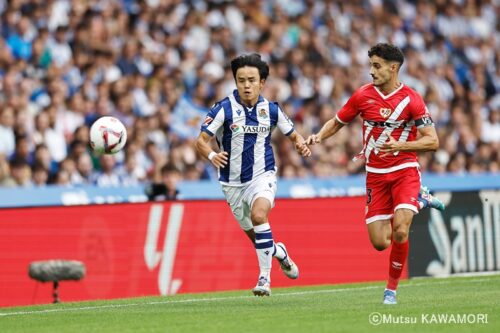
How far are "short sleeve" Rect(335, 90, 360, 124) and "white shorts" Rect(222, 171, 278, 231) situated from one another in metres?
1.00

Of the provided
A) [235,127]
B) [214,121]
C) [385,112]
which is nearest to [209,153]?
[214,121]

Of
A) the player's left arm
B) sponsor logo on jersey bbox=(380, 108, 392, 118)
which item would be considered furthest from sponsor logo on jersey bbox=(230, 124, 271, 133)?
the player's left arm

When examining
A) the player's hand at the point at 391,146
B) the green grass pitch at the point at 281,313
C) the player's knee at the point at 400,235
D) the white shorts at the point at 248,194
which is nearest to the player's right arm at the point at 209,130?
the white shorts at the point at 248,194

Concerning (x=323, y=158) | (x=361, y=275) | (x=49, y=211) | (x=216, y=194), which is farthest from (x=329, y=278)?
(x=323, y=158)

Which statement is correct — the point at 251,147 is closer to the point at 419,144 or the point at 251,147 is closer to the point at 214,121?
the point at 214,121

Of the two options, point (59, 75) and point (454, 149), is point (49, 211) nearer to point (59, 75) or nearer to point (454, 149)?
point (59, 75)

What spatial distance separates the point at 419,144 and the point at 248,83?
1995 millimetres

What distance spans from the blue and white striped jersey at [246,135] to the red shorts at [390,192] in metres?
1.18

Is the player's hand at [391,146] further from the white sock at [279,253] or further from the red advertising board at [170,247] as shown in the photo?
the red advertising board at [170,247]

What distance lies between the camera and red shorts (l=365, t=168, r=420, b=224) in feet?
39.6

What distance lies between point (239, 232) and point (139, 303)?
376 cm

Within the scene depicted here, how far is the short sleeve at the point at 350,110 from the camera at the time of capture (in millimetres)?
12608

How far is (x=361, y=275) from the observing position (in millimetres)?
17344

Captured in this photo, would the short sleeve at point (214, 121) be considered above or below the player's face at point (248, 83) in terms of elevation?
below
